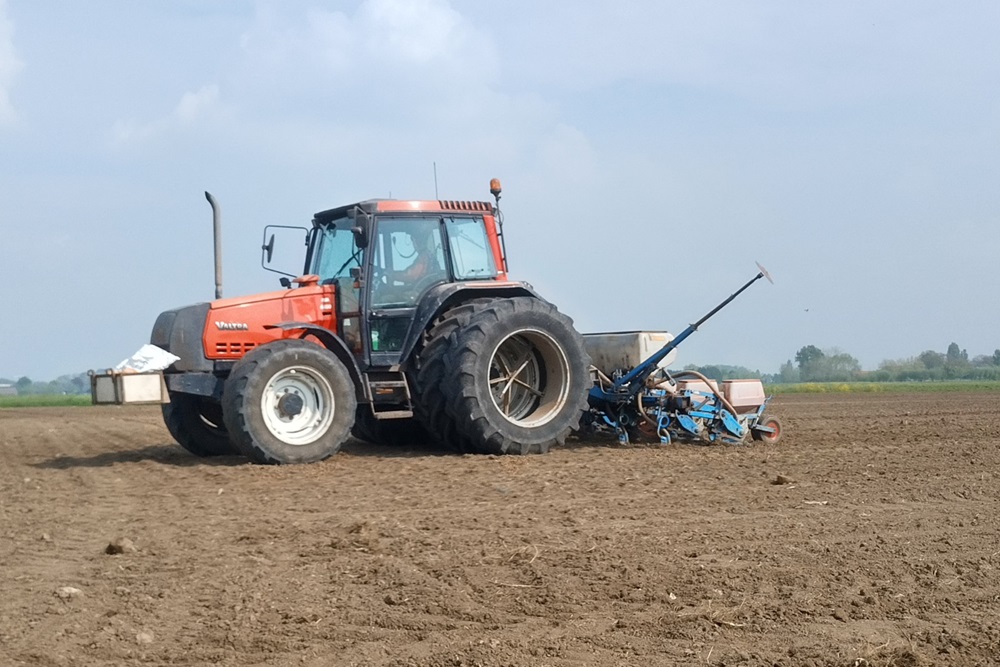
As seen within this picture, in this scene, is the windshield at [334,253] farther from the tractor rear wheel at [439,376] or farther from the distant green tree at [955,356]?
the distant green tree at [955,356]

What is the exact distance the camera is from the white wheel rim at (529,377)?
1032 centimetres

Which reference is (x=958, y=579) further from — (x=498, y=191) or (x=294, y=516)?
(x=498, y=191)

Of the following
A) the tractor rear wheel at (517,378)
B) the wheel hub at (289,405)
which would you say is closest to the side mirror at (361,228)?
the tractor rear wheel at (517,378)

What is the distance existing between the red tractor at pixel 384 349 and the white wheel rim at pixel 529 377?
13 millimetres

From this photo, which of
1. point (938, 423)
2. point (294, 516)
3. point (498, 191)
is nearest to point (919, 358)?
point (938, 423)

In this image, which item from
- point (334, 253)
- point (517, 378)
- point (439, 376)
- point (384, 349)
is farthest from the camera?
point (517, 378)

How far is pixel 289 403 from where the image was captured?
366 inches

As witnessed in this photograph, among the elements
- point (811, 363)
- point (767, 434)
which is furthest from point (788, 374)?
point (767, 434)

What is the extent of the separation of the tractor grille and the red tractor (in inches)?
0.5

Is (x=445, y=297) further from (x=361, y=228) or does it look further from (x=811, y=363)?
(x=811, y=363)

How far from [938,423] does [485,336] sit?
6.73 meters

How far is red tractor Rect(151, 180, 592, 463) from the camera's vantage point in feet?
30.6

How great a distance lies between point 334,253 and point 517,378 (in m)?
2.06

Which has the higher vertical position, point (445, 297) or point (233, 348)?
point (445, 297)
